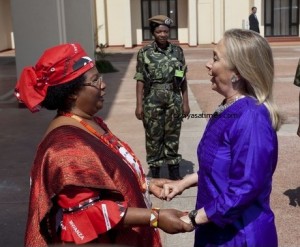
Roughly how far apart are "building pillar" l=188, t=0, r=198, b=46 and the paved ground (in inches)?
354

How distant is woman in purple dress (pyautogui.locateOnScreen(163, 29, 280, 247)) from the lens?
215 cm

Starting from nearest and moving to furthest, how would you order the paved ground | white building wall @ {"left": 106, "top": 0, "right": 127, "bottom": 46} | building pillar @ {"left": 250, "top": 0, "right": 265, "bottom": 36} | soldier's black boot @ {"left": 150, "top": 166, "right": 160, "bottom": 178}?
1. the paved ground
2. soldier's black boot @ {"left": 150, "top": 166, "right": 160, "bottom": 178}
3. building pillar @ {"left": 250, "top": 0, "right": 265, "bottom": 36}
4. white building wall @ {"left": 106, "top": 0, "right": 127, "bottom": 46}

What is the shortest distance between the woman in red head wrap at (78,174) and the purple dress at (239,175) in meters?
0.19

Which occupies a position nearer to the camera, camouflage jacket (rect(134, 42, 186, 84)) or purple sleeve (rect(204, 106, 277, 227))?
purple sleeve (rect(204, 106, 277, 227))

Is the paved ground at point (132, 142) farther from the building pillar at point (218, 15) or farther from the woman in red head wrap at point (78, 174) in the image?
the building pillar at point (218, 15)

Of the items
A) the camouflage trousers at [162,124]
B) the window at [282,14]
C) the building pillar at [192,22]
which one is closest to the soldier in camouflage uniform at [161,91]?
the camouflage trousers at [162,124]

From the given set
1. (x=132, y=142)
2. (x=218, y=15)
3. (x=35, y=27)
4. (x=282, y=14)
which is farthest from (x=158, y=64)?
(x=282, y=14)

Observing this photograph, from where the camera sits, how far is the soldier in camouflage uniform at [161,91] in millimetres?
5352

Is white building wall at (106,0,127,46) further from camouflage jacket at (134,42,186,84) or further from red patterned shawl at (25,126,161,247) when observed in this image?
red patterned shawl at (25,126,161,247)

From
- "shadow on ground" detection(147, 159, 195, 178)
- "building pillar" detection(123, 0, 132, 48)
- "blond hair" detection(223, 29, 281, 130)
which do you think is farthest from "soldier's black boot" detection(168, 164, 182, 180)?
"building pillar" detection(123, 0, 132, 48)

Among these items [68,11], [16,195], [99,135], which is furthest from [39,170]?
[68,11]

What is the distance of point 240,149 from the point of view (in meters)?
2.15

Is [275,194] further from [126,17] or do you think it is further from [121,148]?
[126,17]

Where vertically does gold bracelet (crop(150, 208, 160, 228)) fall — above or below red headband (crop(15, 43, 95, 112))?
below
